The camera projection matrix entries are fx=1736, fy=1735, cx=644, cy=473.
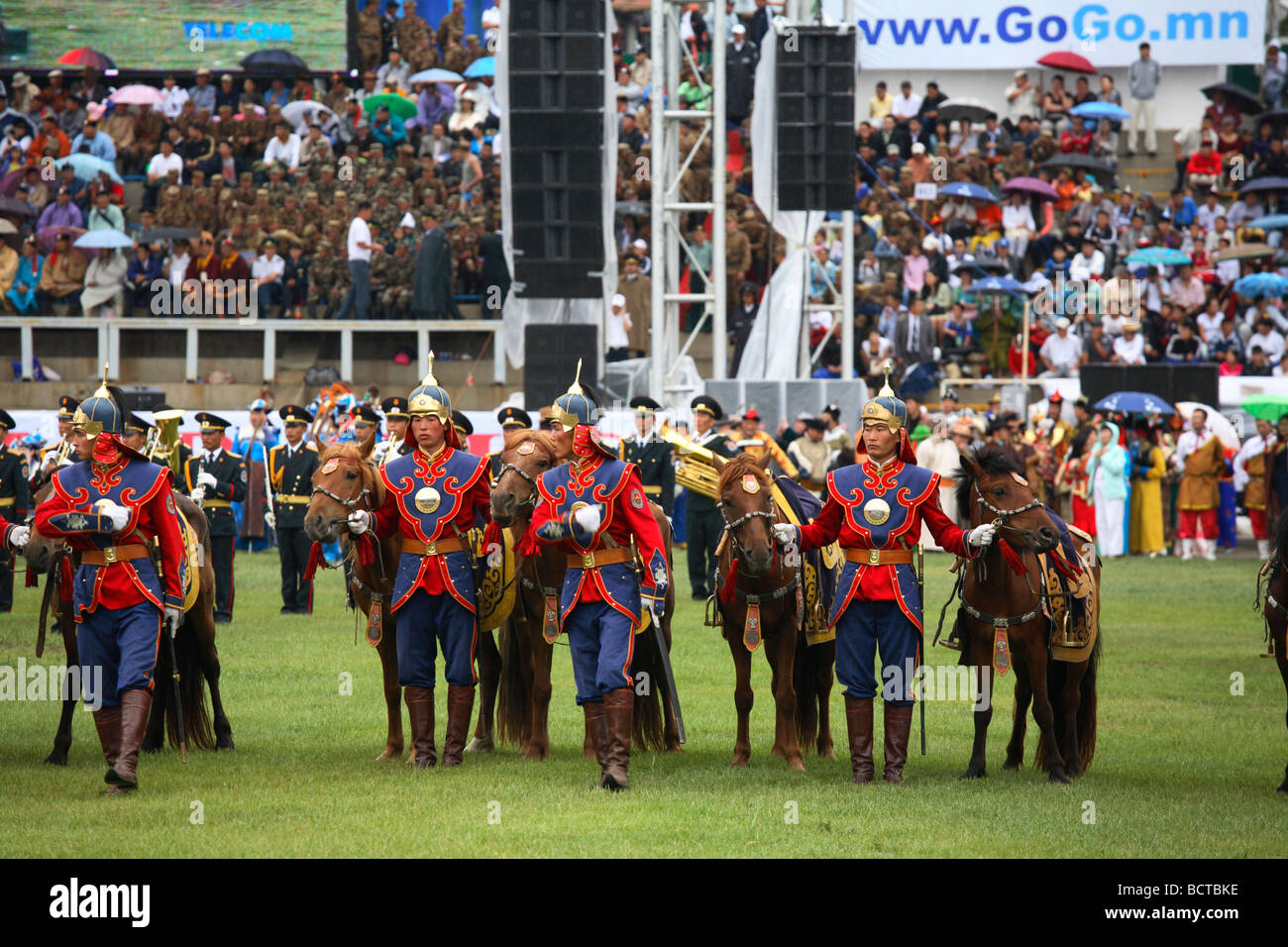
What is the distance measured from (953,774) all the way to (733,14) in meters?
21.1

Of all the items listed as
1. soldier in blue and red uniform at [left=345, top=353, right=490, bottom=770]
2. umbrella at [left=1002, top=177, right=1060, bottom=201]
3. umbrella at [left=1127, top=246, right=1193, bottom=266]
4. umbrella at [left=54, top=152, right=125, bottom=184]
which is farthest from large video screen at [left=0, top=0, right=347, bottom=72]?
soldier in blue and red uniform at [left=345, top=353, right=490, bottom=770]

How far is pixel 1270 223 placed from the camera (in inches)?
1127

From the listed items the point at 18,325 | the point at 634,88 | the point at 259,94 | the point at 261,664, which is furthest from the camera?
the point at 259,94

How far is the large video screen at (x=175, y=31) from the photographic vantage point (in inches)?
1254

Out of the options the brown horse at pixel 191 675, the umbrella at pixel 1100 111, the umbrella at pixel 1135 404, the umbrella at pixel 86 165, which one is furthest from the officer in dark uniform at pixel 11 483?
the umbrella at pixel 1100 111

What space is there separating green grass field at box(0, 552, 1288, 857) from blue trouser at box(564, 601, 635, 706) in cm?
59

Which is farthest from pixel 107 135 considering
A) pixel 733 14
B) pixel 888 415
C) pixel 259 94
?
pixel 888 415

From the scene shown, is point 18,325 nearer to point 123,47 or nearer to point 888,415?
point 123,47

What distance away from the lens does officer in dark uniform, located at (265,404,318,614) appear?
17.8 metres

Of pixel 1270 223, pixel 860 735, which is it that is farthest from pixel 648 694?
pixel 1270 223

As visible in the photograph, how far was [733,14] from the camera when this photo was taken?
29.1 m

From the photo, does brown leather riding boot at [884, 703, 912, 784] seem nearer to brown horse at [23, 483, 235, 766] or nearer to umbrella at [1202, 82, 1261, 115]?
brown horse at [23, 483, 235, 766]

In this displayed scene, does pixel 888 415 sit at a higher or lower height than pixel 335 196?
lower

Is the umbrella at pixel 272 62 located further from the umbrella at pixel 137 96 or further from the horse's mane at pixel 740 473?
the horse's mane at pixel 740 473
